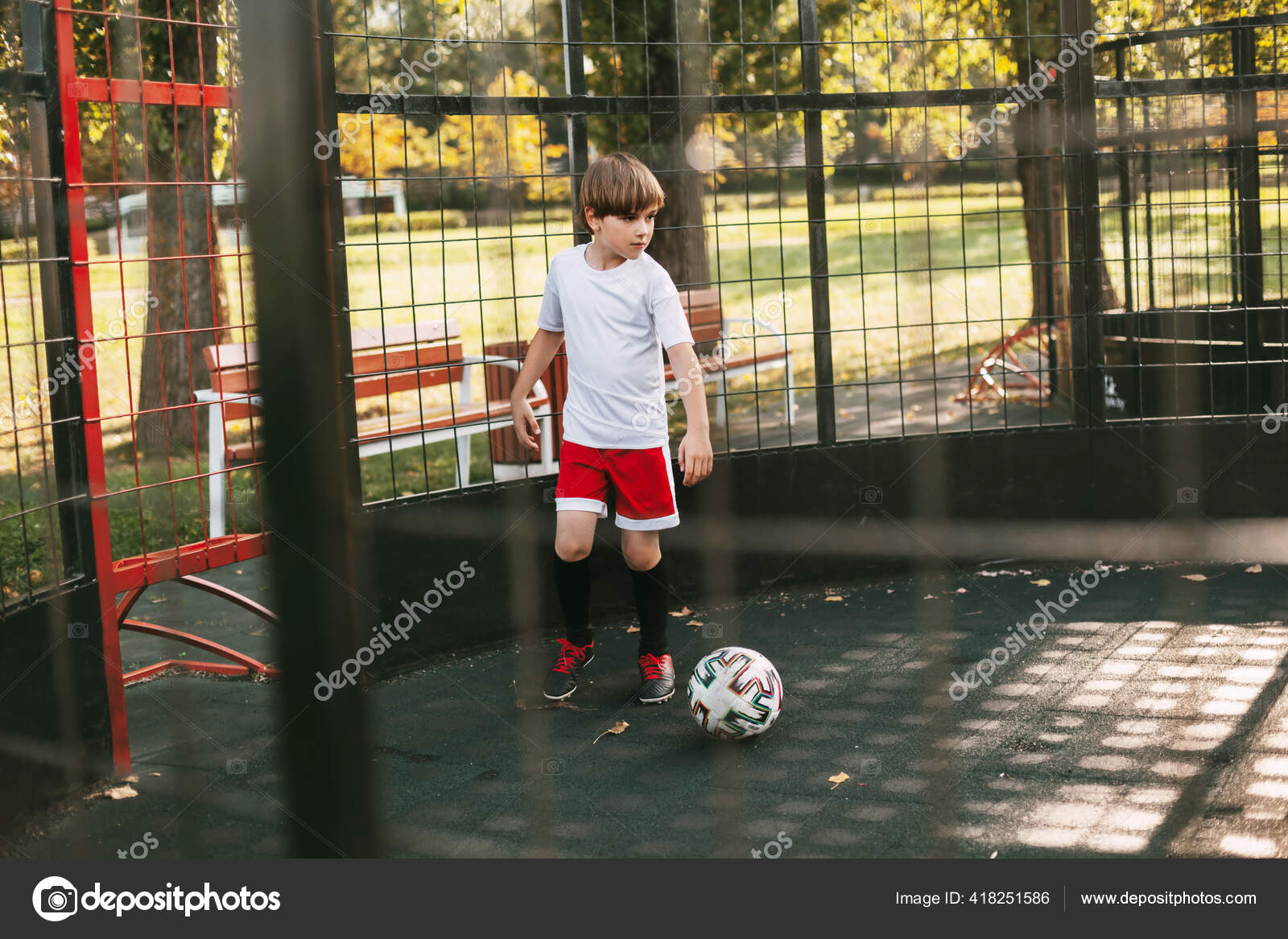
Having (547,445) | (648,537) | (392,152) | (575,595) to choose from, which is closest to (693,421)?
(648,537)

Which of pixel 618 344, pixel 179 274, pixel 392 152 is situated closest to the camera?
pixel 618 344

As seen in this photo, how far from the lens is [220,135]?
11281 millimetres

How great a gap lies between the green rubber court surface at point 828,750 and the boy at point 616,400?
39 cm

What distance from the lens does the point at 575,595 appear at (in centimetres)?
483

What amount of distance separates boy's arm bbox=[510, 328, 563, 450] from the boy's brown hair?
0.63 meters

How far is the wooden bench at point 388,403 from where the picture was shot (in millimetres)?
5316

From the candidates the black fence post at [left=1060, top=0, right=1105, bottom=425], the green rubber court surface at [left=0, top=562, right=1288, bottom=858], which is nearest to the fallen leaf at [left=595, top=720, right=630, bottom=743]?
the green rubber court surface at [left=0, top=562, right=1288, bottom=858]

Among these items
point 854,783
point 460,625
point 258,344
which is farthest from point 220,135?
point 258,344

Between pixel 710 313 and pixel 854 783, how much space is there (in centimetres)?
393

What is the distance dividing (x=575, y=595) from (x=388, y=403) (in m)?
1.09

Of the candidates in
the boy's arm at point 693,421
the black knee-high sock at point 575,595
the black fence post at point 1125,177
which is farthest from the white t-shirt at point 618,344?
the black fence post at point 1125,177

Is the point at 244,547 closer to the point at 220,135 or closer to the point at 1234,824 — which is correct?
the point at 1234,824

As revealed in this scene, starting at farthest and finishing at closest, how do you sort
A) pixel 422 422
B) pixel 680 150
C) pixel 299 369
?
pixel 680 150, pixel 422 422, pixel 299 369

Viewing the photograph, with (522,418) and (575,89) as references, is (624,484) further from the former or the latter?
(575,89)
